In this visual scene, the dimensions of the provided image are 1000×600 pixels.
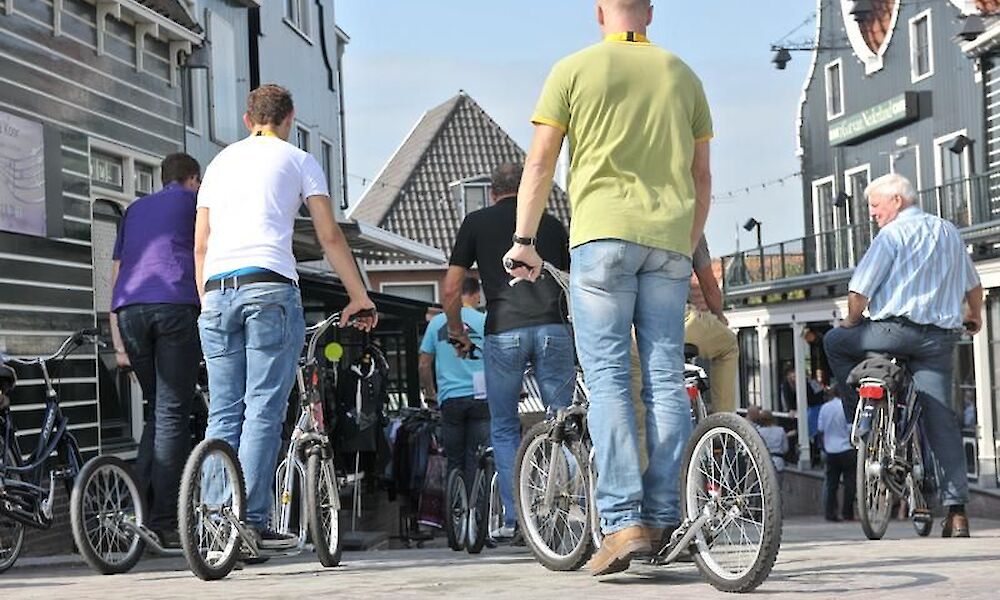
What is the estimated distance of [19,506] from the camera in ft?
27.6

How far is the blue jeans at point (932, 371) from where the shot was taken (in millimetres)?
9148

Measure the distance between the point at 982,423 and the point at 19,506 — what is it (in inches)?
864

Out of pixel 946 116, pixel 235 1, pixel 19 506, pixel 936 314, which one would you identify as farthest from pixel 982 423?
pixel 19 506

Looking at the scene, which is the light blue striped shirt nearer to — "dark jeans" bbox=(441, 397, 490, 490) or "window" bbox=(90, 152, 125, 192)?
"dark jeans" bbox=(441, 397, 490, 490)

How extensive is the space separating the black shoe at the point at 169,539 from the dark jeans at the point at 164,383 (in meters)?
0.04

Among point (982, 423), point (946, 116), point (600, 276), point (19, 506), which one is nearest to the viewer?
point (600, 276)

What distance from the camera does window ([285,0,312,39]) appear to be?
27.8 metres

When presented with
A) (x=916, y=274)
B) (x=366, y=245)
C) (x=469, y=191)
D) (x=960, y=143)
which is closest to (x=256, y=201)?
(x=916, y=274)

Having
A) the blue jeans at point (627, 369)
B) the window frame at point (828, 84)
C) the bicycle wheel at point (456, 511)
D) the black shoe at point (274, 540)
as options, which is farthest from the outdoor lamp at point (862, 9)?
the blue jeans at point (627, 369)

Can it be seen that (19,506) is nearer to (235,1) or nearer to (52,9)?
(52,9)

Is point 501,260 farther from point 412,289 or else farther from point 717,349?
point 412,289

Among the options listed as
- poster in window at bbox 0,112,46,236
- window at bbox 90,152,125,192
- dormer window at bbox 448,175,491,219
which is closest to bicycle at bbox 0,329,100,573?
poster in window at bbox 0,112,46,236

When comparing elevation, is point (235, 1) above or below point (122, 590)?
above

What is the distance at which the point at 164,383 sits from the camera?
25.9ft
